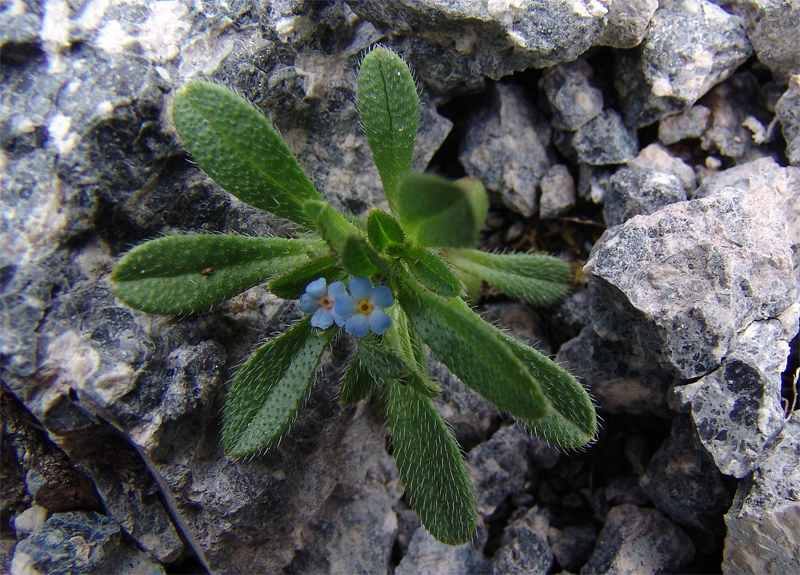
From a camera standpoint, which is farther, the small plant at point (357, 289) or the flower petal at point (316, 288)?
the flower petal at point (316, 288)

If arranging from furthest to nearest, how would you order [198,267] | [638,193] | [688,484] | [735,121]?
1. [735,121]
2. [638,193]
3. [688,484]
4. [198,267]

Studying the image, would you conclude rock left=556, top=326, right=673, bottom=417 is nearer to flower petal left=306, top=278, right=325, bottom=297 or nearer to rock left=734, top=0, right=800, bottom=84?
flower petal left=306, top=278, right=325, bottom=297

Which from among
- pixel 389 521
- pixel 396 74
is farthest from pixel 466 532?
pixel 396 74

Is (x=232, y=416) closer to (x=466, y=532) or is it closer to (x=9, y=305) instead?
(x=9, y=305)

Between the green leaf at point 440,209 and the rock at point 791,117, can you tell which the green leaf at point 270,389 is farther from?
the rock at point 791,117

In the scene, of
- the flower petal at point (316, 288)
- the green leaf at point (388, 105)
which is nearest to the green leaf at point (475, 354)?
the flower petal at point (316, 288)

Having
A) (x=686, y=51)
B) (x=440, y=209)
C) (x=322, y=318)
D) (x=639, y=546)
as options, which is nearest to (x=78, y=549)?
(x=322, y=318)

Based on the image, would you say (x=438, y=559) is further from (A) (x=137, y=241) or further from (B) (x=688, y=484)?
(A) (x=137, y=241)
